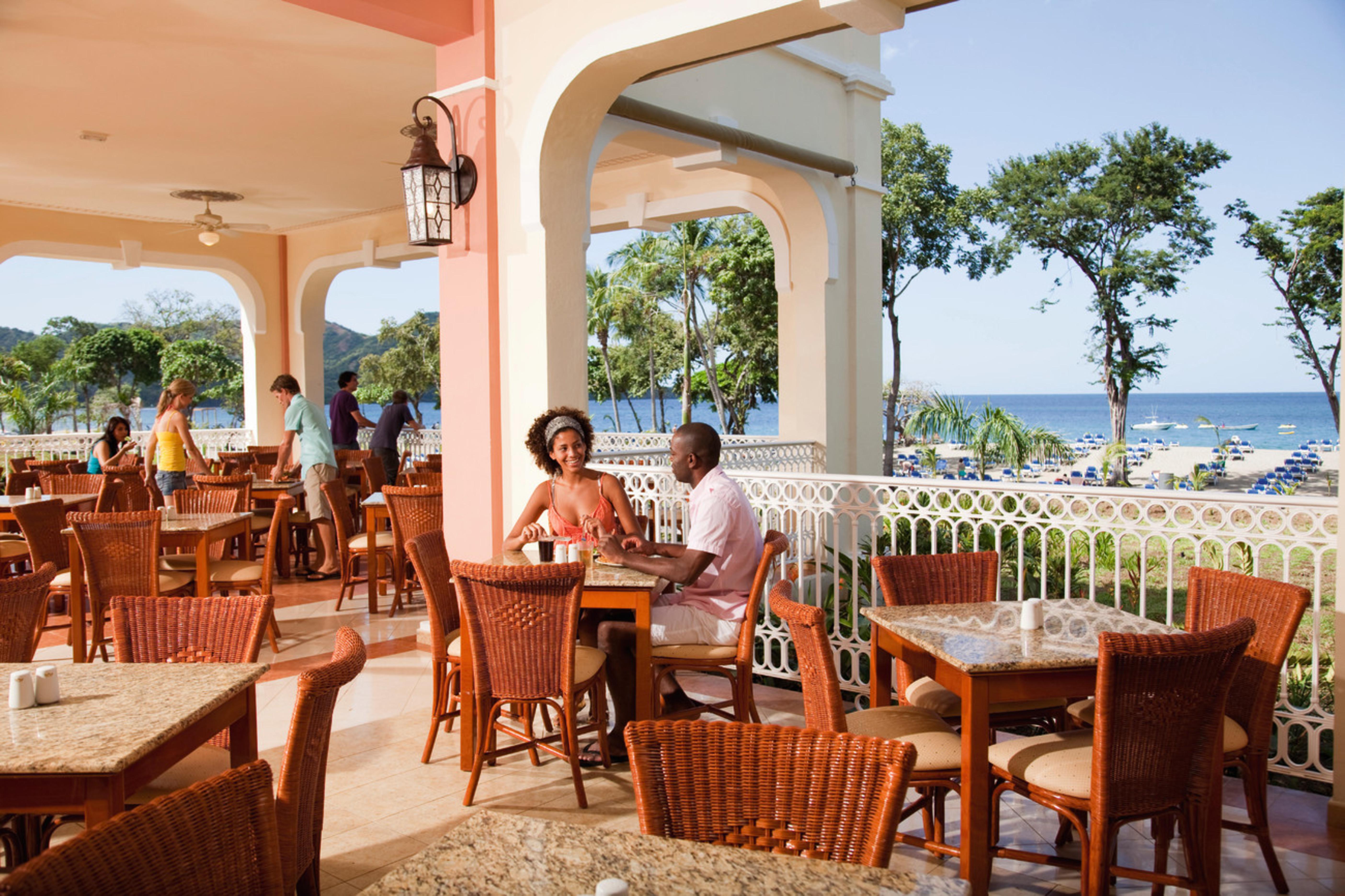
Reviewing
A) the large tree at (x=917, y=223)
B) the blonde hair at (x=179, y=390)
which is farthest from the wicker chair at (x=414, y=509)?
the large tree at (x=917, y=223)

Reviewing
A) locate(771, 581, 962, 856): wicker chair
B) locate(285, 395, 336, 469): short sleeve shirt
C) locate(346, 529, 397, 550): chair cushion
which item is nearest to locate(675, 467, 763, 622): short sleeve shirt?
locate(771, 581, 962, 856): wicker chair

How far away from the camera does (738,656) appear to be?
12.8 ft

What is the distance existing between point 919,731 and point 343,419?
29.1 ft

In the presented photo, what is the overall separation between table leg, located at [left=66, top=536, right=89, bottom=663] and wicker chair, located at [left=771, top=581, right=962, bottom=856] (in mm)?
4132

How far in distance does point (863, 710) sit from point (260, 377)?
505 inches

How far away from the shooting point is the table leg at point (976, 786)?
2721 mm

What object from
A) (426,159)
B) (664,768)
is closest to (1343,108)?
(426,159)

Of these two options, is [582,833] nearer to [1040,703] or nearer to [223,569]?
[1040,703]

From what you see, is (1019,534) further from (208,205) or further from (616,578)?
(208,205)

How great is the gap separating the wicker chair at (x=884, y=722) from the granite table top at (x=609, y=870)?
2.86 feet

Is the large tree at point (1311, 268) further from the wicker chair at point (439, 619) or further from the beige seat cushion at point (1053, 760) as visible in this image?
the wicker chair at point (439, 619)

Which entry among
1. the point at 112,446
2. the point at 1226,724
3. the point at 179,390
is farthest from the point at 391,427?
the point at 1226,724

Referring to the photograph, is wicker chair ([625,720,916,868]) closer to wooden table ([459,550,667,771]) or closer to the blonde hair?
wooden table ([459,550,667,771])

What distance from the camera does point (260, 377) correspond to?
14117mm
